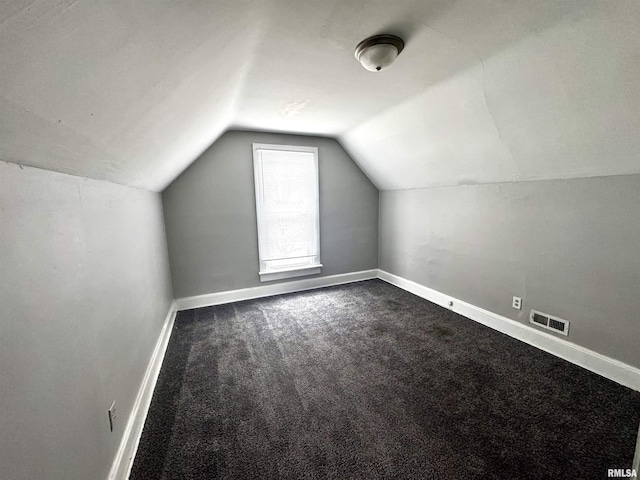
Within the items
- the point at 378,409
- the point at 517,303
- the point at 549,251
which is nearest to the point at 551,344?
the point at 517,303

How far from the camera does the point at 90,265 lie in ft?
3.75

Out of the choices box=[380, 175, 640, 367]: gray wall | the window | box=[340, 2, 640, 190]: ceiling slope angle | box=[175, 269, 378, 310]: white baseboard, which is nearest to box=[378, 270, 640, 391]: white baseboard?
box=[380, 175, 640, 367]: gray wall

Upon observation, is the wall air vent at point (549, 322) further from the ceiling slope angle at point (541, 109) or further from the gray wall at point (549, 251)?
the ceiling slope angle at point (541, 109)

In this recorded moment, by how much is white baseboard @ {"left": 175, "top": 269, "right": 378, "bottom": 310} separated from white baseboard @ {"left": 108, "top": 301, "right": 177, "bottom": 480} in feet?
3.02

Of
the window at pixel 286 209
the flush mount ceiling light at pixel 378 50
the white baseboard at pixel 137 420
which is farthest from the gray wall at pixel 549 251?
the white baseboard at pixel 137 420

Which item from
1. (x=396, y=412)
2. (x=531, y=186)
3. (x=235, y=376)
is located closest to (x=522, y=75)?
(x=531, y=186)

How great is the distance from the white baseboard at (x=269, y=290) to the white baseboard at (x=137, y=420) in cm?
92

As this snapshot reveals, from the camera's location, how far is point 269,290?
364 cm

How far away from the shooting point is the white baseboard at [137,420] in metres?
1.21

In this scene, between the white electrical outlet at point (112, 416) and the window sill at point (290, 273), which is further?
the window sill at point (290, 273)

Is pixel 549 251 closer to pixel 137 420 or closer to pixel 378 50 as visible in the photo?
pixel 378 50

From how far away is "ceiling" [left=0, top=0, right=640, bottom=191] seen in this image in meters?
0.61

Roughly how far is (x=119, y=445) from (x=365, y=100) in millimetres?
2805

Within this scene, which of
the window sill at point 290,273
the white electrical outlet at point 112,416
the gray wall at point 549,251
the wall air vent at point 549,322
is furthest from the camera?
the window sill at point 290,273
